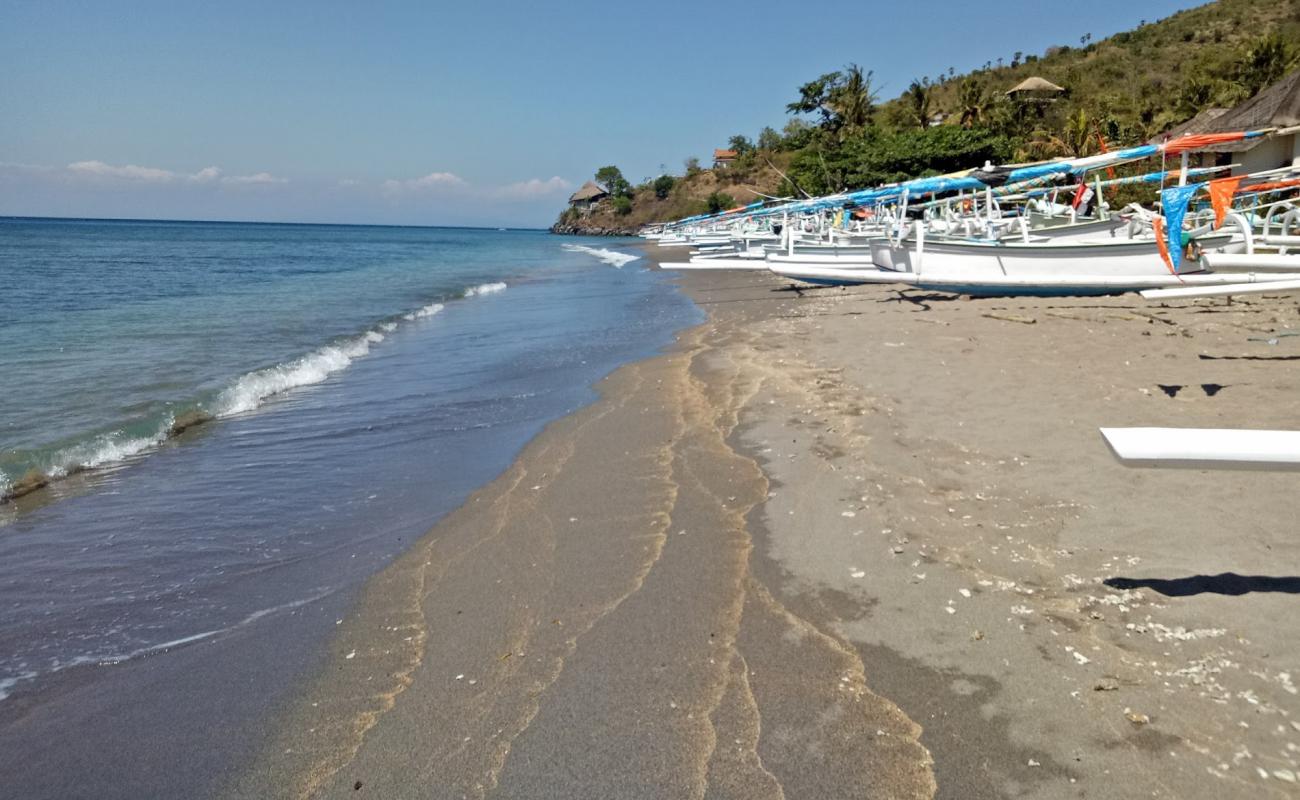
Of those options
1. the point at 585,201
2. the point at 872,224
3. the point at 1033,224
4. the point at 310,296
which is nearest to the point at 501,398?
the point at 1033,224

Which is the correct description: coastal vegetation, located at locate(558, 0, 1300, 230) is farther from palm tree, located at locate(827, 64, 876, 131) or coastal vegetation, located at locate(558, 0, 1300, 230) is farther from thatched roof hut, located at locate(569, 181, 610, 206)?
thatched roof hut, located at locate(569, 181, 610, 206)

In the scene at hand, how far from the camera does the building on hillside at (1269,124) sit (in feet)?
83.4

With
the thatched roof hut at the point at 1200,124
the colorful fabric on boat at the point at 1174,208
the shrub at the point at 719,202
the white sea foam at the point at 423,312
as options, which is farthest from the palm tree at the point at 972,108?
the colorful fabric on boat at the point at 1174,208

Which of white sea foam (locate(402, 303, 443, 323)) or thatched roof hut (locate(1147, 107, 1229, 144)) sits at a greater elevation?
thatched roof hut (locate(1147, 107, 1229, 144))

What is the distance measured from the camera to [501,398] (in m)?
10.2

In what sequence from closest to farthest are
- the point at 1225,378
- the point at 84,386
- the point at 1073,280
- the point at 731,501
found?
→ 1. the point at 731,501
2. the point at 1225,378
3. the point at 84,386
4. the point at 1073,280

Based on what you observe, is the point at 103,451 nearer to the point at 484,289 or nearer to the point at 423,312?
the point at 423,312

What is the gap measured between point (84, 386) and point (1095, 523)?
12675mm

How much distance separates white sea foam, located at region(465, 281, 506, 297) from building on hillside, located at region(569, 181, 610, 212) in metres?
111

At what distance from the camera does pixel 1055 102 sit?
2137 inches

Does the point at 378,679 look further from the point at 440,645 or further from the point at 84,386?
the point at 84,386

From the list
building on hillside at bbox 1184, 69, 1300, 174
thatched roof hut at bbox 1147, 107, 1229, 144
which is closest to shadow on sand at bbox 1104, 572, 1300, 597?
building on hillside at bbox 1184, 69, 1300, 174

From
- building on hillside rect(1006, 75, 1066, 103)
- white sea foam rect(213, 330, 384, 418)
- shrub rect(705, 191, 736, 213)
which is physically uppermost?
building on hillside rect(1006, 75, 1066, 103)

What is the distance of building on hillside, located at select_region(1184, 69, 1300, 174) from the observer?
1001 inches
